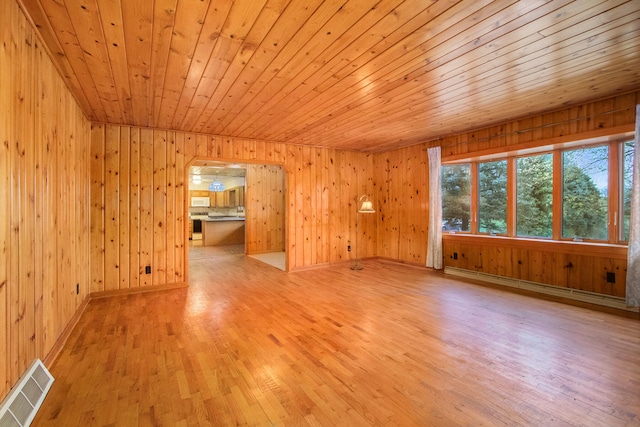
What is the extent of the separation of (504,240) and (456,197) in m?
1.21

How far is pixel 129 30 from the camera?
2.03m

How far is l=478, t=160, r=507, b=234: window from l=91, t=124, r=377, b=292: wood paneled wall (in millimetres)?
2875

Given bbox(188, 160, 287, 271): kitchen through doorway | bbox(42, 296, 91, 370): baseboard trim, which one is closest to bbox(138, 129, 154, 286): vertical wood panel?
bbox(42, 296, 91, 370): baseboard trim

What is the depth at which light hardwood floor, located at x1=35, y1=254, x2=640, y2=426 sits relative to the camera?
5.90 feet

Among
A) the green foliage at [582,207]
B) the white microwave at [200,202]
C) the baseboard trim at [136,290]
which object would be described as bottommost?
the baseboard trim at [136,290]

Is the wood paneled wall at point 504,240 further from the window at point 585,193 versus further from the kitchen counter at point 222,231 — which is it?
the kitchen counter at point 222,231

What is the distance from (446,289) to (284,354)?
2992 millimetres

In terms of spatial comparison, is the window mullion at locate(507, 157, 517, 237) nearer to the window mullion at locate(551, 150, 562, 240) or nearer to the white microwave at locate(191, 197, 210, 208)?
the window mullion at locate(551, 150, 562, 240)

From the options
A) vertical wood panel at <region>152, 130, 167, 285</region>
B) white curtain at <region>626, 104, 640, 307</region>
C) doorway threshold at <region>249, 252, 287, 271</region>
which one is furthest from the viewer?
doorway threshold at <region>249, 252, 287, 271</region>

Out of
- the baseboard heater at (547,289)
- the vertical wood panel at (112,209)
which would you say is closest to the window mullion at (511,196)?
the baseboard heater at (547,289)

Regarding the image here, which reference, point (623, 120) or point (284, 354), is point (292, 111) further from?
point (623, 120)

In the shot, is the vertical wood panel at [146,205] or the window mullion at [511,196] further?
the window mullion at [511,196]

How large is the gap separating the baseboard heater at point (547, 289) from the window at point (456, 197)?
0.85m

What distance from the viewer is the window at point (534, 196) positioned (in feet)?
14.2
